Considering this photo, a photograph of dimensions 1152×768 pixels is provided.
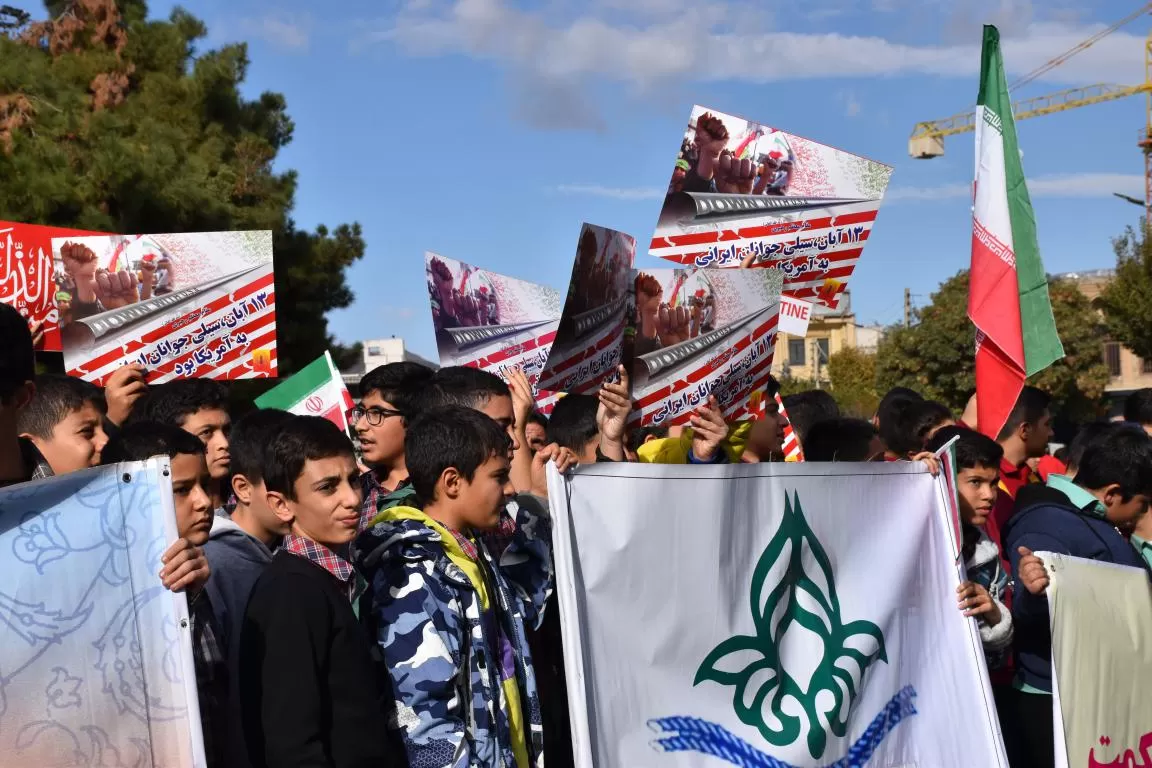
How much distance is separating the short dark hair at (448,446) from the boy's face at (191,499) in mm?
547

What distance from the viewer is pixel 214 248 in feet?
17.0

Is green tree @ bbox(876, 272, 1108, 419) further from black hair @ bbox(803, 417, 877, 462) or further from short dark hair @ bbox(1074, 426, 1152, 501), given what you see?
short dark hair @ bbox(1074, 426, 1152, 501)

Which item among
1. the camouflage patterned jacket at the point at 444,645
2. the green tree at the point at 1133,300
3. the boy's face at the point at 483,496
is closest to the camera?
the camouflage patterned jacket at the point at 444,645

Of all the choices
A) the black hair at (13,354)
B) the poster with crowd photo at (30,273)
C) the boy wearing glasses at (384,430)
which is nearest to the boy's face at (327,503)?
the black hair at (13,354)

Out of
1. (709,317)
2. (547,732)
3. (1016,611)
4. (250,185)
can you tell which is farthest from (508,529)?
(250,185)

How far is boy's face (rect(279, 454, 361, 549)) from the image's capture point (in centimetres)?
337

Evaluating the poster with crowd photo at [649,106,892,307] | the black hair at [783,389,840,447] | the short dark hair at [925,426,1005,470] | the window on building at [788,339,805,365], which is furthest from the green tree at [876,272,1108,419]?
the window on building at [788,339,805,365]

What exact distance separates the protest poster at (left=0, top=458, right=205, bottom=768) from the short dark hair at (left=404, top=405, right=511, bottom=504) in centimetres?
87

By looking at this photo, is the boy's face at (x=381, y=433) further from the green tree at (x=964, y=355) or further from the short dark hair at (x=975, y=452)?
the green tree at (x=964, y=355)

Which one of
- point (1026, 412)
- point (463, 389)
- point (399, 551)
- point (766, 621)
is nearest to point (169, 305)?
point (463, 389)

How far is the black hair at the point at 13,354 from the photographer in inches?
105

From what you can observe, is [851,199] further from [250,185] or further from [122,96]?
[122,96]

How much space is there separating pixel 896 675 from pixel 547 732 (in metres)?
1.06

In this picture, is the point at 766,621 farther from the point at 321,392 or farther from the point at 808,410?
the point at 808,410
